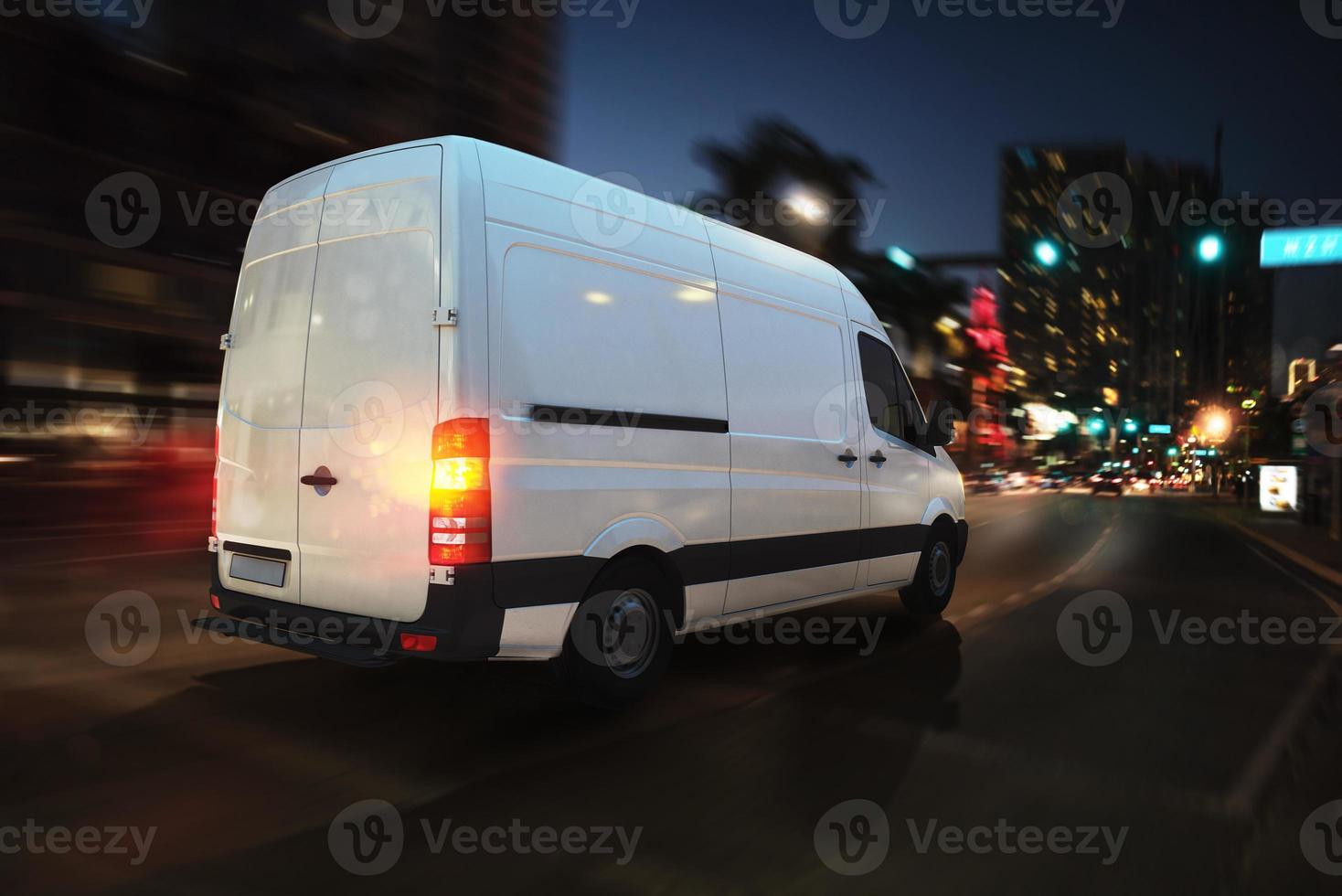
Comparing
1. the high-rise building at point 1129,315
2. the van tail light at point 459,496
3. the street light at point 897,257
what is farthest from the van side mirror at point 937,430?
the high-rise building at point 1129,315

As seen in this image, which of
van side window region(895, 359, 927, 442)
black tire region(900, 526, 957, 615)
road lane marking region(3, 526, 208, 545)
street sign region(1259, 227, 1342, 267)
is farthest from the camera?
street sign region(1259, 227, 1342, 267)

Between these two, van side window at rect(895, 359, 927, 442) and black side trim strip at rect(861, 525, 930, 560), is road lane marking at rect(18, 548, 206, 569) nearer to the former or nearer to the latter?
black side trim strip at rect(861, 525, 930, 560)

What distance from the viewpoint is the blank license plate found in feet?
15.4

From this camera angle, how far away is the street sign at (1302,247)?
65.3 ft

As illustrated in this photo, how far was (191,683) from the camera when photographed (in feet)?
17.1

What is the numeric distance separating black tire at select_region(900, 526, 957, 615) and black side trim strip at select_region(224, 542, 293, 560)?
15.5ft

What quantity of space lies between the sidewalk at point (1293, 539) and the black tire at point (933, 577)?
691cm

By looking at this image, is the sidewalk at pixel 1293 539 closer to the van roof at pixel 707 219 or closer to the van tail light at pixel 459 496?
the van roof at pixel 707 219

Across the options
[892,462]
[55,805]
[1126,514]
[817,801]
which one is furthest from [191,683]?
[1126,514]

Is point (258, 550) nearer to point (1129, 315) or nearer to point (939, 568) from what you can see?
point (939, 568)

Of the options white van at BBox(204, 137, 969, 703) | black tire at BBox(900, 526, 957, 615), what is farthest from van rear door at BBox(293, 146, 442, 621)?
black tire at BBox(900, 526, 957, 615)

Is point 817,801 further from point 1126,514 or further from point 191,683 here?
point 1126,514

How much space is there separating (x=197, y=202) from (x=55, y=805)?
18.5 metres

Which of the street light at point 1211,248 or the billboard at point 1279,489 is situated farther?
the billboard at point 1279,489
